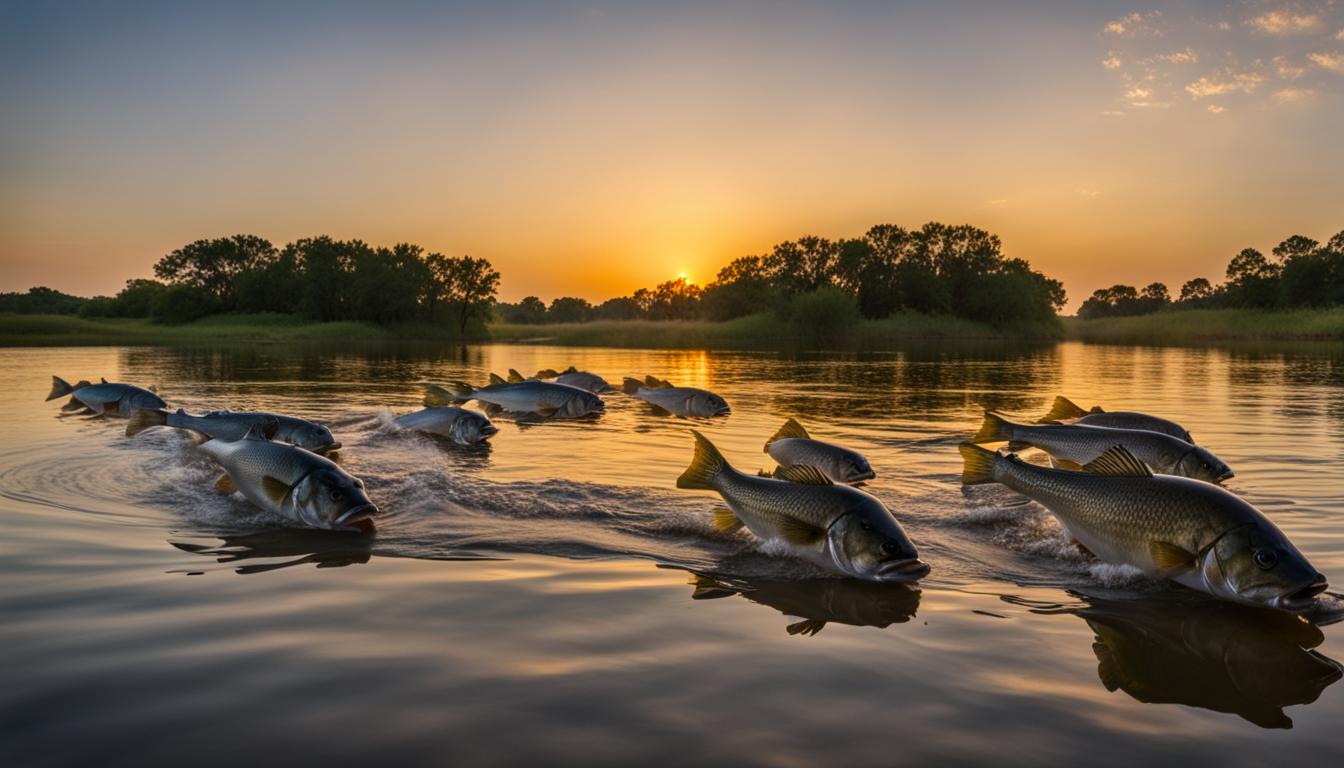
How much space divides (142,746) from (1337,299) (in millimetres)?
132463

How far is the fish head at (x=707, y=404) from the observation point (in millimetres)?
18219

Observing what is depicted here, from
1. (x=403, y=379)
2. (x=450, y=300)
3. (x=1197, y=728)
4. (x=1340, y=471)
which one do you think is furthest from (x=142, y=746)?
(x=450, y=300)

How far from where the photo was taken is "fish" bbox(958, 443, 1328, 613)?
502 centimetres

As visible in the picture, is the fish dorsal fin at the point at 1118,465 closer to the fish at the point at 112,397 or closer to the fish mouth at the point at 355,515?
the fish mouth at the point at 355,515

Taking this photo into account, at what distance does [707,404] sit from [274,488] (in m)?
11.5

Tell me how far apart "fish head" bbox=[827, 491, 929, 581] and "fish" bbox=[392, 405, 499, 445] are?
28.6 feet

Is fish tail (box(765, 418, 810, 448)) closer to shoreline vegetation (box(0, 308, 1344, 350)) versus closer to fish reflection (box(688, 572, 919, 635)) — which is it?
fish reflection (box(688, 572, 919, 635))

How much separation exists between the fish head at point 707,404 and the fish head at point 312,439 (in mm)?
8695

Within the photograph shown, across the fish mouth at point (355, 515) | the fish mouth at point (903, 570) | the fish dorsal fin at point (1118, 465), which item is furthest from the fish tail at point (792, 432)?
the fish mouth at point (355, 515)

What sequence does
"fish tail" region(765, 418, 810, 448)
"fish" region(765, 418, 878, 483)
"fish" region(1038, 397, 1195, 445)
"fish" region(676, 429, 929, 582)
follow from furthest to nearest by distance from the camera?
"fish" region(1038, 397, 1195, 445)
"fish tail" region(765, 418, 810, 448)
"fish" region(765, 418, 878, 483)
"fish" region(676, 429, 929, 582)

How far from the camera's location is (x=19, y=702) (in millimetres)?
3887

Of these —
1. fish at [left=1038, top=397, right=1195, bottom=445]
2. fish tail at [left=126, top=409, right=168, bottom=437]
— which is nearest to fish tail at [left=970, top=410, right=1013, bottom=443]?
fish at [left=1038, top=397, right=1195, bottom=445]

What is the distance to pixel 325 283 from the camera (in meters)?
118

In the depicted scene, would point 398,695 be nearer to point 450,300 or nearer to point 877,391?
point 877,391
